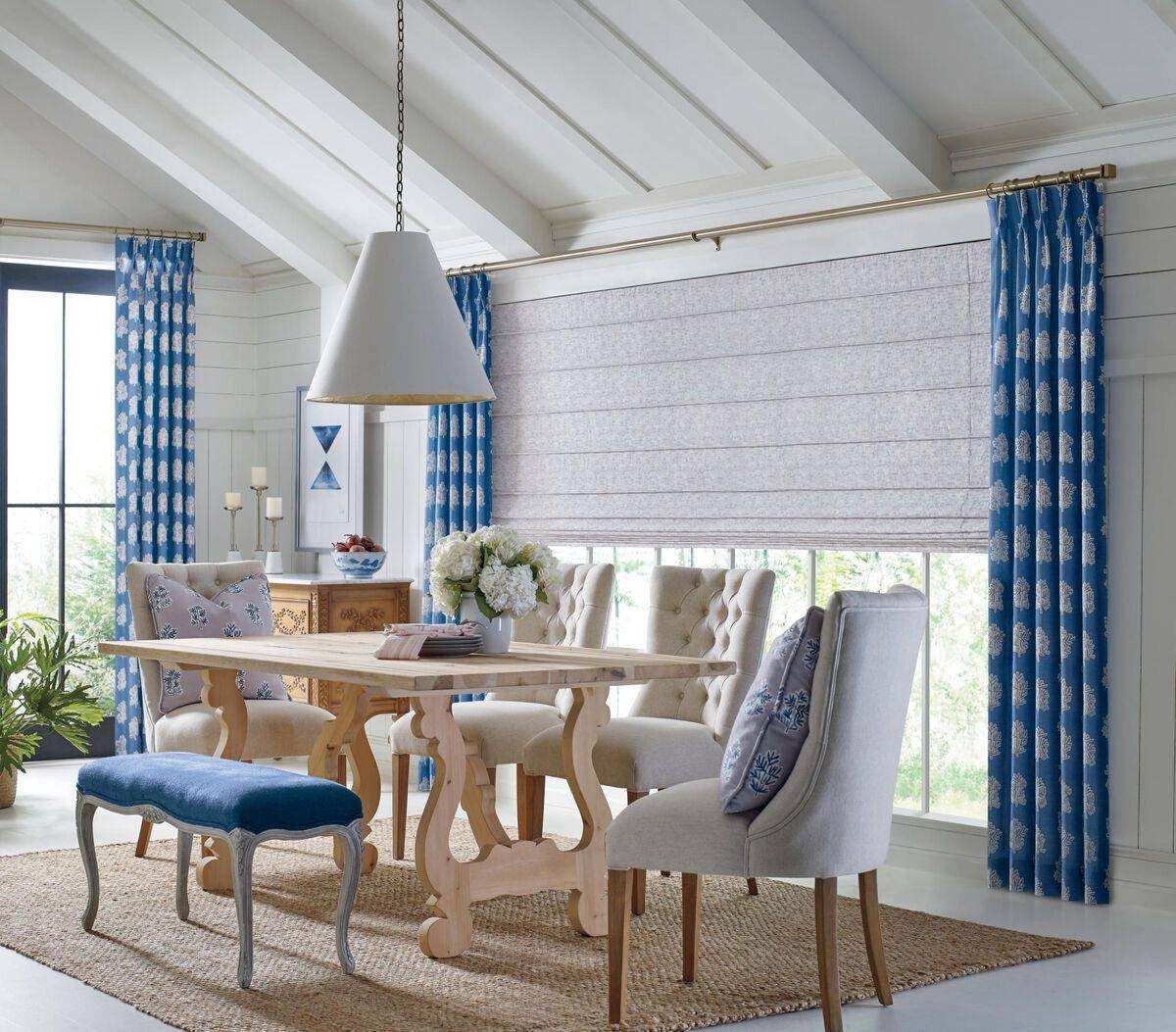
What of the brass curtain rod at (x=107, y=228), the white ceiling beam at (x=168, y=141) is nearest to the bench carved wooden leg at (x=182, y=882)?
the white ceiling beam at (x=168, y=141)

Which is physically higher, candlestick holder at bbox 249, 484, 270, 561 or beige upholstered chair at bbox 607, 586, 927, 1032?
candlestick holder at bbox 249, 484, 270, 561

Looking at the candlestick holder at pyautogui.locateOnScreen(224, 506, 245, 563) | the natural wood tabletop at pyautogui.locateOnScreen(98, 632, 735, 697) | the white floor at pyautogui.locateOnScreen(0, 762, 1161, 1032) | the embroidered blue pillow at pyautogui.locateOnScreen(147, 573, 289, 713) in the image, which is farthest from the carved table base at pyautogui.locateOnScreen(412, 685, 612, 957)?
the candlestick holder at pyautogui.locateOnScreen(224, 506, 245, 563)

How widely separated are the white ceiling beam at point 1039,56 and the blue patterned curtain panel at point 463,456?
8.63 ft

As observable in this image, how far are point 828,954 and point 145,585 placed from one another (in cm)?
284

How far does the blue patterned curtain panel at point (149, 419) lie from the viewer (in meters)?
7.18

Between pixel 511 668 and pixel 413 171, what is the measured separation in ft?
9.36

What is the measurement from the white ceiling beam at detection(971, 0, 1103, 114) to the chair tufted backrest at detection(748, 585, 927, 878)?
6.51 feet

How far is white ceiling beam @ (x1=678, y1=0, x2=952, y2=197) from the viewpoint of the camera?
14.7 ft

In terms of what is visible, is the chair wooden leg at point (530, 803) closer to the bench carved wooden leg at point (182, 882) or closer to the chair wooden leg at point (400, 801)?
the chair wooden leg at point (400, 801)

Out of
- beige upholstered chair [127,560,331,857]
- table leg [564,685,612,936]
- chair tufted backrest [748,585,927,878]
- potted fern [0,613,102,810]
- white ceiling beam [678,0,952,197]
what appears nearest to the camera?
chair tufted backrest [748,585,927,878]

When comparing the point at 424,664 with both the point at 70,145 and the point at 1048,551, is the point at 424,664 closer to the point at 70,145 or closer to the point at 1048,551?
the point at 1048,551

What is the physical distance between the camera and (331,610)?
259 inches

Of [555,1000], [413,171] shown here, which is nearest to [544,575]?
[555,1000]

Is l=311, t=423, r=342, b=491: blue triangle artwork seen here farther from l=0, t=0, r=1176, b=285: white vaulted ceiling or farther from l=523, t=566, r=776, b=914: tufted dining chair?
l=523, t=566, r=776, b=914: tufted dining chair
